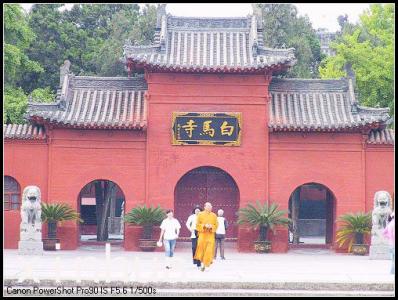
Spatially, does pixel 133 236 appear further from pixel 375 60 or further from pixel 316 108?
pixel 375 60

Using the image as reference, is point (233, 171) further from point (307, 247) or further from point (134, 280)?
point (134, 280)

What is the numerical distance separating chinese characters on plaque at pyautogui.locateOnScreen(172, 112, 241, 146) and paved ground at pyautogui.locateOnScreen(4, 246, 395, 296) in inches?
132

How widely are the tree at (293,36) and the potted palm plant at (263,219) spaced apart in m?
19.1

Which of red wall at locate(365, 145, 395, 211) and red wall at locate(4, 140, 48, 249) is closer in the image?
red wall at locate(4, 140, 48, 249)

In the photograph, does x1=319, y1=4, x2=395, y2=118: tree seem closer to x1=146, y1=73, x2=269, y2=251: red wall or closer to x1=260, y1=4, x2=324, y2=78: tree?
x1=260, y1=4, x2=324, y2=78: tree

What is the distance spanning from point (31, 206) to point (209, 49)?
24.5ft

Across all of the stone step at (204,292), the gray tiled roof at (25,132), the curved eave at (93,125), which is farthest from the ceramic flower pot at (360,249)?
the gray tiled roof at (25,132)

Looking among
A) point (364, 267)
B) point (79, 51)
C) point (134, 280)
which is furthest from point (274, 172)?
point (79, 51)

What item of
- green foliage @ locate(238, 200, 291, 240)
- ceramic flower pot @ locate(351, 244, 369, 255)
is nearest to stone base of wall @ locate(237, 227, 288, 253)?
green foliage @ locate(238, 200, 291, 240)

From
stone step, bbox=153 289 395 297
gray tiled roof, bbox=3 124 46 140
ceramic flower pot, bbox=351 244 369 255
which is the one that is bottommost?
stone step, bbox=153 289 395 297

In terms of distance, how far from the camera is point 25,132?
91.6 ft

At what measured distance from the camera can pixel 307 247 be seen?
29.9m

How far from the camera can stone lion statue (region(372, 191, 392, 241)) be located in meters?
26.1

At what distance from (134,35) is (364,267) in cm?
2641
